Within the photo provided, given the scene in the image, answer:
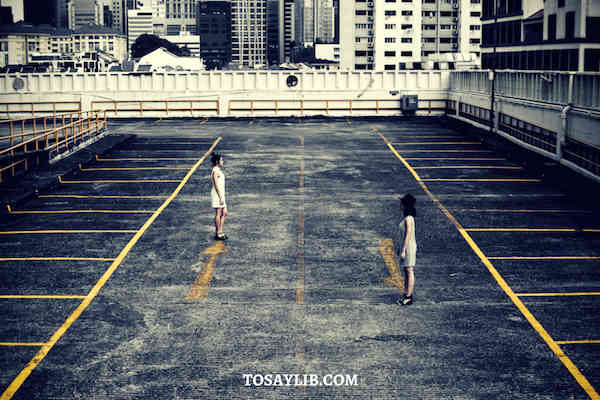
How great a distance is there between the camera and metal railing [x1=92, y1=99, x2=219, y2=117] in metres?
52.0

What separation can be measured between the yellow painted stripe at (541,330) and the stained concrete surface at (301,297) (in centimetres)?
11

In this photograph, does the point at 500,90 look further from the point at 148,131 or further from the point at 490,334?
the point at 490,334

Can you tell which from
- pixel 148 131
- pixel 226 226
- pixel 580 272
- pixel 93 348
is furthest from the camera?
pixel 148 131

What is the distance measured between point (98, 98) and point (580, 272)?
43.9 meters

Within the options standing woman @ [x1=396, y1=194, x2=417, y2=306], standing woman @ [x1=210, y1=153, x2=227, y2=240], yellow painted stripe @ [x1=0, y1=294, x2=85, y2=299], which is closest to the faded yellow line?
standing woman @ [x1=396, y1=194, x2=417, y2=306]

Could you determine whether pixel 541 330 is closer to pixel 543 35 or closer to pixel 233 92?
pixel 233 92

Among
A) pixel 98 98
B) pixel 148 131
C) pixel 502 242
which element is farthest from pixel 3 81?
pixel 502 242

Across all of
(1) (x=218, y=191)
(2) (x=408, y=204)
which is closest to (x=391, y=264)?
(2) (x=408, y=204)

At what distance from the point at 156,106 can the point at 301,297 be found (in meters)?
42.0

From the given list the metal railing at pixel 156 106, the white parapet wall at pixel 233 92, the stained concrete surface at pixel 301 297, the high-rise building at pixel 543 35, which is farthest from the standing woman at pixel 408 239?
the metal railing at pixel 156 106

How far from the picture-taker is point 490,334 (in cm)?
1111

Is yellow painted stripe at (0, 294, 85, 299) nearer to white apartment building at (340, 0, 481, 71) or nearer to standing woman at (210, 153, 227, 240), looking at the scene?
standing woman at (210, 153, 227, 240)

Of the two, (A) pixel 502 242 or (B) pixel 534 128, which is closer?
(A) pixel 502 242

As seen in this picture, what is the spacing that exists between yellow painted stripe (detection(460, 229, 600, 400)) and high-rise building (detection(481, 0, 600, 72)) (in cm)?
2816
